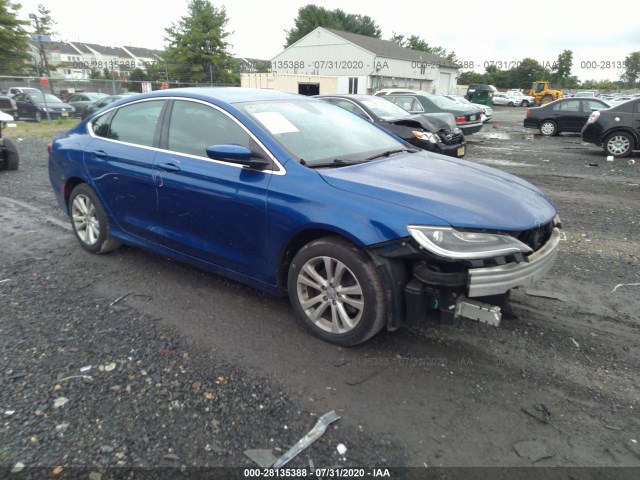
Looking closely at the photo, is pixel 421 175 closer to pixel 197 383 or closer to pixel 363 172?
pixel 363 172

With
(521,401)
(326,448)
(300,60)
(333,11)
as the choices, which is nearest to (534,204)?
(521,401)

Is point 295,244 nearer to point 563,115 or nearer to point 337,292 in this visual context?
point 337,292

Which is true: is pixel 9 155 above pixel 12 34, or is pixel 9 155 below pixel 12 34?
below

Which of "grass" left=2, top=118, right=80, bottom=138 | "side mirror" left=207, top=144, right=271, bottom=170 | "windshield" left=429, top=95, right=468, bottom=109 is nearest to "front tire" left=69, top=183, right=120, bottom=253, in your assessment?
"side mirror" left=207, top=144, right=271, bottom=170

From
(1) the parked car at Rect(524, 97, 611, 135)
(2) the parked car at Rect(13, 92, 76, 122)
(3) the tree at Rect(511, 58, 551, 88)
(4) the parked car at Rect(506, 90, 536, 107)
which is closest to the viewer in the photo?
(1) the parked car at Rect(524, 97, 611, 135)

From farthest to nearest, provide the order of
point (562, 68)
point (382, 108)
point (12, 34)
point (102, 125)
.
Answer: point (562, 68)
point (12, 34)
point (382, 108)
point (102, 125)

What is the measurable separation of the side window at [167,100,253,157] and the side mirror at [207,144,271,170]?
16 cm

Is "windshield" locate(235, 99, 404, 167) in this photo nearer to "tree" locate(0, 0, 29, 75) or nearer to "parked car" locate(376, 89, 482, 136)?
"parked car" locate(376, 89, 482, 136)

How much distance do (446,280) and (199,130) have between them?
228cm

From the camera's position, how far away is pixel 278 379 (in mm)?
2842

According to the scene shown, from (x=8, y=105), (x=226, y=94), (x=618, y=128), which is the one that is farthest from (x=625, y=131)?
(x=8, y=105)

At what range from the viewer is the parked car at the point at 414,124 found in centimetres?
902

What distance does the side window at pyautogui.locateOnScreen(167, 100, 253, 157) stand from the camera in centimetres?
352

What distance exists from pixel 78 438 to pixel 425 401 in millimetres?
1850
